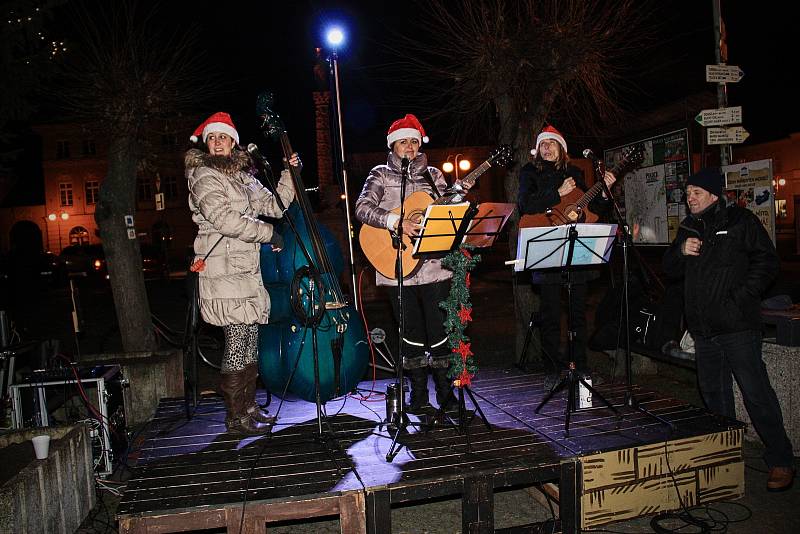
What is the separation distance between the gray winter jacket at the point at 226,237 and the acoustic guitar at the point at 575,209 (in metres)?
2.32

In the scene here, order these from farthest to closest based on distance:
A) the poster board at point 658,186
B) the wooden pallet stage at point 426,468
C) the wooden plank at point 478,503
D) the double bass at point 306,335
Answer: the poster board at point 658,186 < the double bass at point 306,335 < the wooden plank at point 478,503 < the wooden pallet stage at point 426,468

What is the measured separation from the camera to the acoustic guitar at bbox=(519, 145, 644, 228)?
4.75 m

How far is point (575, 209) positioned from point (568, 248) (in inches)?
32.6

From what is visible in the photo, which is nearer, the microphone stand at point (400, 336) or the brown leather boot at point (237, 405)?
the microphone stand at point (400, 336)

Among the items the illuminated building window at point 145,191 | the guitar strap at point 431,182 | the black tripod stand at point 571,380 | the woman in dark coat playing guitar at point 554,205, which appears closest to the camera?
the black tripod stand at point 571,380

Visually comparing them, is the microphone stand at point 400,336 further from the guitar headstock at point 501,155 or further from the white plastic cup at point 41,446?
the white plastic cup at point 41,446

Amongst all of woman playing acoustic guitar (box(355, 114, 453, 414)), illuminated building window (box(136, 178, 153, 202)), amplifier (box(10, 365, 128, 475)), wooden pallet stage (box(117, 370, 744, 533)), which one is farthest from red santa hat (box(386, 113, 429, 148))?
illuminated building window (box(136, 178, 153, 202))

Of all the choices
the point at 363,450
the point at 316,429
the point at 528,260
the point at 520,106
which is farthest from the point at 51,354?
the point at 520,106

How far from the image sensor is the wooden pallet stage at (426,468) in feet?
11.1

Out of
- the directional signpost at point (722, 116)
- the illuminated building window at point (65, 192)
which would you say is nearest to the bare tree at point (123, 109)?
the directional signpost at point (722, 116)

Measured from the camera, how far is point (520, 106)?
Answer: 7027 millimetres

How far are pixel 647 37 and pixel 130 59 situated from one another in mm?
6702

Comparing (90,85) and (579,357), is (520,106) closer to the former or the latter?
(579,357)

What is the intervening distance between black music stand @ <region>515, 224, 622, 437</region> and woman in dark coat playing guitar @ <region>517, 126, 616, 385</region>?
590mm
